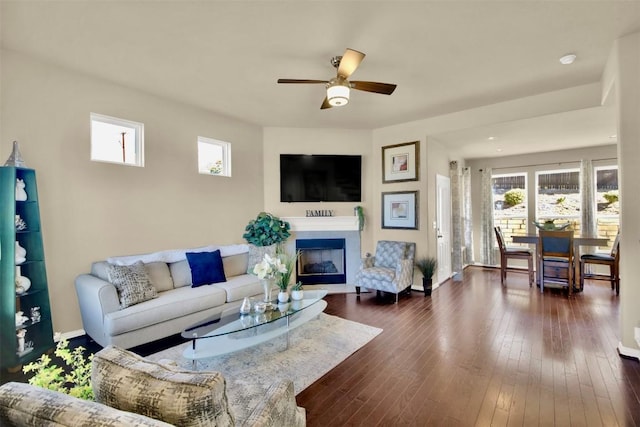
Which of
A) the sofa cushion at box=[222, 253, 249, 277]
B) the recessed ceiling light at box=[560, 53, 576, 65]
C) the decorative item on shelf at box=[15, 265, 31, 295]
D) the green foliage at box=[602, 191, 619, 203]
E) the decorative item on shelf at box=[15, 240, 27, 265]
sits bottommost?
the sofa cushion at box=[222, 253, 249, 277]

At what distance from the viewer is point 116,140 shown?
375cm

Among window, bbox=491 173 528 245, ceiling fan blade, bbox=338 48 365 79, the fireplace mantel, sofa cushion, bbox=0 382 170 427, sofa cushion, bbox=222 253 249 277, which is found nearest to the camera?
sofa cushion, bbox=0 382 170 427

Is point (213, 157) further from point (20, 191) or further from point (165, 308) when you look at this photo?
point (165, 308)

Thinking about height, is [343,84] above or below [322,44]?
below

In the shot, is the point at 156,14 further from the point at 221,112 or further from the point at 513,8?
the point at 513,8

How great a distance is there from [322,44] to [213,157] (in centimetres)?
→ 280

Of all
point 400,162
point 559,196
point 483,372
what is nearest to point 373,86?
point 400,162

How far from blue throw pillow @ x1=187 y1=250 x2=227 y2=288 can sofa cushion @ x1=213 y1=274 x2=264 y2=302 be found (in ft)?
0.44

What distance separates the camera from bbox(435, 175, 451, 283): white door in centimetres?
557

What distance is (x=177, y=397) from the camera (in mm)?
916

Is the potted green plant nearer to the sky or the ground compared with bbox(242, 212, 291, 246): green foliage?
nearer to the ground

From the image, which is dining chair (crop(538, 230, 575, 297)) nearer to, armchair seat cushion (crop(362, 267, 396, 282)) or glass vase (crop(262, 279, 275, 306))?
armchair seat cushion (crop(362, 267, 396, 282))

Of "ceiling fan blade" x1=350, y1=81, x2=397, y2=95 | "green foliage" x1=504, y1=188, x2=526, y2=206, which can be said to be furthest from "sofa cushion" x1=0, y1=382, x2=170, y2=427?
"green foliage" x1=504, y1=188, x2=526, y2=206

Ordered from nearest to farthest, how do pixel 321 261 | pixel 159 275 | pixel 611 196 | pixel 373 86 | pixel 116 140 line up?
1. pixel 373 86
2. pixel 159 275
3. pixel 116 140
4. pixel 321 261
5. pixel 611 196
